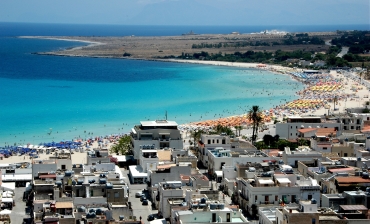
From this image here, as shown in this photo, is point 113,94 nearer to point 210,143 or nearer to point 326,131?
point 326,131

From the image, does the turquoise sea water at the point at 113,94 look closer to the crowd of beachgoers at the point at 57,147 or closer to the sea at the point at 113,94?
the sea at the point at 113,94

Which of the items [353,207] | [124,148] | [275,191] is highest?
[353,207]

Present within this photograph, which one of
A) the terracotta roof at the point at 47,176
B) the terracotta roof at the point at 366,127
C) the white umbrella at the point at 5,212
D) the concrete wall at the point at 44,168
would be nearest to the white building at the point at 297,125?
the terracotta roof at the point at 366,127

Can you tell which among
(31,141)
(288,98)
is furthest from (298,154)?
(288,98)

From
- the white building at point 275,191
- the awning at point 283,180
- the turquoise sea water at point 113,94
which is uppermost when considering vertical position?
the awning at point 283,180

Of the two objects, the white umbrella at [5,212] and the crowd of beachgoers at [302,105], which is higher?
the white umbrella at [5,212]

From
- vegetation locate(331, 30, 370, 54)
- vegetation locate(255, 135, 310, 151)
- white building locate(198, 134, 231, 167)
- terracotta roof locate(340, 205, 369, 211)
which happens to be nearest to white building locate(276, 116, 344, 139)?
vegetation locate(255, 135, 310, 151)

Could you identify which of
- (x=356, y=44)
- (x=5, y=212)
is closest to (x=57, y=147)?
(x=5, y=212)

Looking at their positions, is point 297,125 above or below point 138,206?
above

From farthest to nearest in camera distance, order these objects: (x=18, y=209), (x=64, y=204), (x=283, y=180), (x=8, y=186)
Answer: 1. (x=8, y=186)
2. (x=18, y=209)
3. (x=283, y=180)
4. (x=64, y=204)
